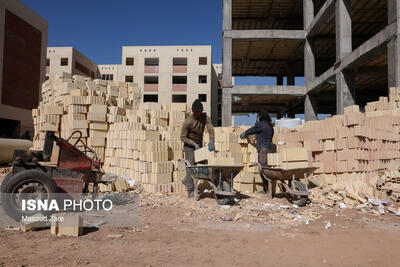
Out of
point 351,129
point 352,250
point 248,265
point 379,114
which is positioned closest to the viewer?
point 248,265

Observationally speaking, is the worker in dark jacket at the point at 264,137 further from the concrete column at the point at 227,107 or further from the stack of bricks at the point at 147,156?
the concrete column at the point at 227,107

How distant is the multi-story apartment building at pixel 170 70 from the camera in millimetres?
33719

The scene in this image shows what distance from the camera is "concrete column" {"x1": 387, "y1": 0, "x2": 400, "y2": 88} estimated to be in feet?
31.0

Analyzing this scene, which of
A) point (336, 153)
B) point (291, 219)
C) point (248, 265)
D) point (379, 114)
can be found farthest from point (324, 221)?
point (379, 114)

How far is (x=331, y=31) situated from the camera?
17.8m

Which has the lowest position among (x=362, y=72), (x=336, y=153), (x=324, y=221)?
(x=324, y=221)

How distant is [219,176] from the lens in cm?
502

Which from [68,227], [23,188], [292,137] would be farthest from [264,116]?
[23,188]

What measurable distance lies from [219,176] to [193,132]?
1.23 meters

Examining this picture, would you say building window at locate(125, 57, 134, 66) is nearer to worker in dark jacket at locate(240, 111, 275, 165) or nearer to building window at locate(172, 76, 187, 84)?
building window at locate(172, 76, 187, 84)

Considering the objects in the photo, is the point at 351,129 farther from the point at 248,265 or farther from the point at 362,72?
the point at 362,72

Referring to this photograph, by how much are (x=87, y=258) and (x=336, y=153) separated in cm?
611

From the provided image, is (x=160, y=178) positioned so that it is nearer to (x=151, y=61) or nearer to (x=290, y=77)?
(x=290, y=77)

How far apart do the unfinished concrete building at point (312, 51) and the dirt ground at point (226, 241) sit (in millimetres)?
7992
